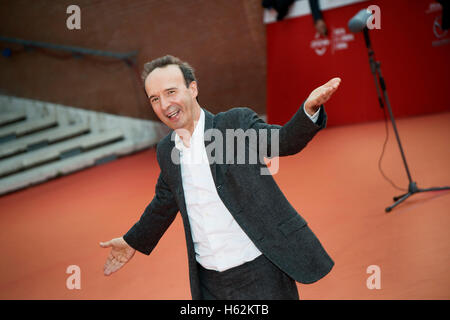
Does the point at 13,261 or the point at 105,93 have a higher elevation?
the point at 105,93

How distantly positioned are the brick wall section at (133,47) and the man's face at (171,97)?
6384 millimetres

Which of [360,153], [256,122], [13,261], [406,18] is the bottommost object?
[13,261]

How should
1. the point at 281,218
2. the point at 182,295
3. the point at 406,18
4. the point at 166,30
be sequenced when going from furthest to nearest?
the point at 166,30
the point at 406,18
the point at 182,295
the point at 281,218

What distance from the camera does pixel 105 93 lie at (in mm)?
9031

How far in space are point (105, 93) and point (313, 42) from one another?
3.97 m

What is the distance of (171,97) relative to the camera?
5.60 feet

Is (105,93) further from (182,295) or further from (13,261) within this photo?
(182,295)

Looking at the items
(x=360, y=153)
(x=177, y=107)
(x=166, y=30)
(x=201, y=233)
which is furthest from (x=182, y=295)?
(x=166, y=30)

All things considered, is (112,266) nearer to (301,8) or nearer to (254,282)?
(254,282)

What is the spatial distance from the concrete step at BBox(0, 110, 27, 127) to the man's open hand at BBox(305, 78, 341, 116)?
→ 347 inches

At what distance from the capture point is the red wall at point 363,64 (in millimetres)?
6832

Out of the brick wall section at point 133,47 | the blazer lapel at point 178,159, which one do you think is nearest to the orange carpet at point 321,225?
the blazer lapel at point 178,159

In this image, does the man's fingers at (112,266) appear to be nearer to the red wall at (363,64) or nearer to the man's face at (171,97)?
the man's face at (171,97)

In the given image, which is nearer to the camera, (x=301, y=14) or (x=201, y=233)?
(x=201, y=233)
